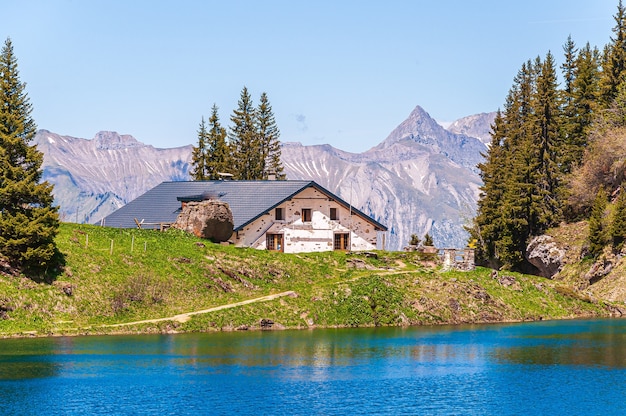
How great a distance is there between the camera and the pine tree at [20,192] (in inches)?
2694

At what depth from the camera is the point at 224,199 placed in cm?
9694

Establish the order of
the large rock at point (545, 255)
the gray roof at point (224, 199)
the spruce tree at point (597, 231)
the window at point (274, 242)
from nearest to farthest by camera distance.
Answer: the spruce tree at point (597, 231) → the window at point (274, 242) → the gray roof at point (224, 199) → the large rock at point (545, 255)

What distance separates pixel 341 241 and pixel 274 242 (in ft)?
21.7

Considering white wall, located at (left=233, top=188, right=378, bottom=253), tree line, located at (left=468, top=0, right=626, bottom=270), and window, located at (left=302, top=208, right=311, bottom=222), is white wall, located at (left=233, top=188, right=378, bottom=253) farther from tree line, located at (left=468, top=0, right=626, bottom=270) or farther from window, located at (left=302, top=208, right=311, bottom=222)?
tree line, located at (left=468, top=0, right=626, bottom=270)

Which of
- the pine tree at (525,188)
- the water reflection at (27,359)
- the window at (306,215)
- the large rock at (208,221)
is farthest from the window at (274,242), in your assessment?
the water reflection at (27,359)

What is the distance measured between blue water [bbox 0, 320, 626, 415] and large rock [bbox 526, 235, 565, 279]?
3016 cm

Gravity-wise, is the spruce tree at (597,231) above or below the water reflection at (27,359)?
above

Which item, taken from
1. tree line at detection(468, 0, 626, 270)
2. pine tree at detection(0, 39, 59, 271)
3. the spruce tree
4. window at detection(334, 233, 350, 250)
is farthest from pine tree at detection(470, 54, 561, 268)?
pine tree at detection(0, 39, 59, 271)

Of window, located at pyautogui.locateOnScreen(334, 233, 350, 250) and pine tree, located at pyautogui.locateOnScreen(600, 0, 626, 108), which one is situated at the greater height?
pine tree, located at pyautogui.locateOnScreen(600, 0, 626, 108)

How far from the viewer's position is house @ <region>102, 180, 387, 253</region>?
304ft

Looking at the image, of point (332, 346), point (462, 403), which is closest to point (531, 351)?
point (332, 346)

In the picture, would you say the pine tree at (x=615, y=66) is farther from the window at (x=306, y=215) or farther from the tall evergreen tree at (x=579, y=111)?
the window at (x=306, y=215)

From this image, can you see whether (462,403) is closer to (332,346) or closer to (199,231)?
(332,346)

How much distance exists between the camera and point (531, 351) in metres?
58.8
